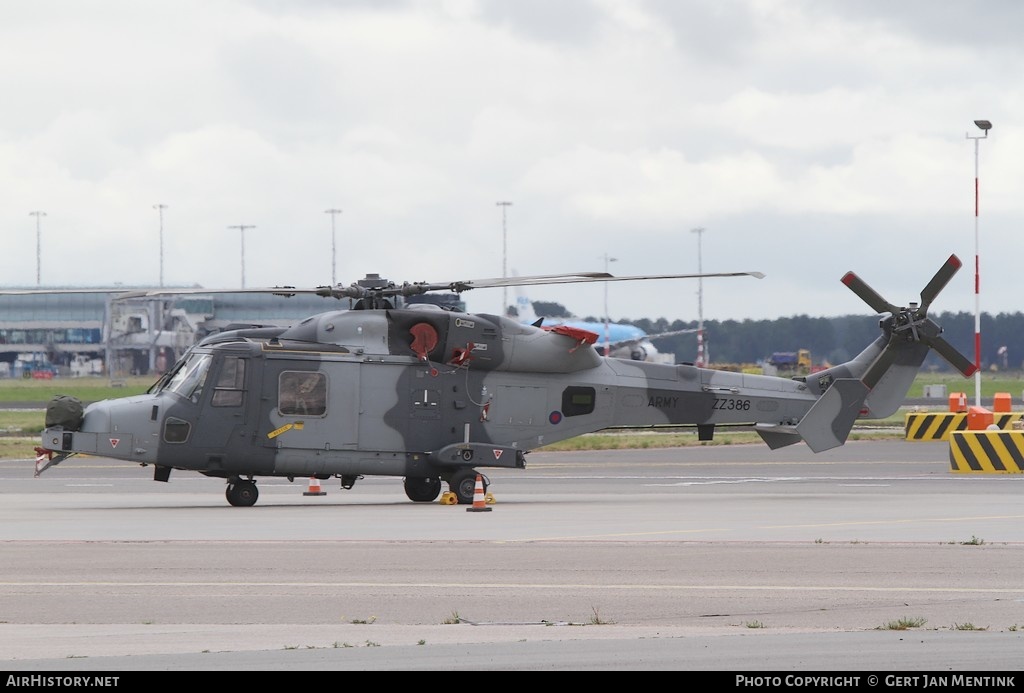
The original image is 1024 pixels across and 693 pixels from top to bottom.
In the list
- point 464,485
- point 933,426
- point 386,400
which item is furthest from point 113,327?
point 464,485

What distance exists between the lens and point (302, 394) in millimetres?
24438

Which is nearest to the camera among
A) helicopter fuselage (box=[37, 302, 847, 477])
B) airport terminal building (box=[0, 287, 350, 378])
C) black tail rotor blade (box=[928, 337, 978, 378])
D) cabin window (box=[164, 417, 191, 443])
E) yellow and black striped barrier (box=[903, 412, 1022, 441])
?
cabin window (box=[164, 417, 191, 443])

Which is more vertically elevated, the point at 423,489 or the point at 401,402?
the point at 401,402

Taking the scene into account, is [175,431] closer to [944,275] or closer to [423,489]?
[423,489]

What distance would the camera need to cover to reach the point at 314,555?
16.3m

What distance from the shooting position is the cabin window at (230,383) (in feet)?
78.5

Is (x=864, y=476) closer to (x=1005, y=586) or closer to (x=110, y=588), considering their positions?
(x=1005, y=586)

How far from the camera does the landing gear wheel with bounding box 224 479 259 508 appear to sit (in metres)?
24.2

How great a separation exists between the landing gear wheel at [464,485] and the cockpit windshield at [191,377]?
14.7 feet

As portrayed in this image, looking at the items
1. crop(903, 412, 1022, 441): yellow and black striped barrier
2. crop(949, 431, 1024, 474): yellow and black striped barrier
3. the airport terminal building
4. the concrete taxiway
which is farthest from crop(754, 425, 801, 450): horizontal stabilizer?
the airport terminal building

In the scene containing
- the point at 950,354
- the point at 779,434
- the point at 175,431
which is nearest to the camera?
the point at 175,431

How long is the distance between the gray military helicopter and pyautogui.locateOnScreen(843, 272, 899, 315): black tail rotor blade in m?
1.79

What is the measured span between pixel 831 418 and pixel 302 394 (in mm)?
9751

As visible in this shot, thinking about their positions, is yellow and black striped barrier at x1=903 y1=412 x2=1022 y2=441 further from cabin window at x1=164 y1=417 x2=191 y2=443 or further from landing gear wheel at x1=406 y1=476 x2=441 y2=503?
cabin window at x1=164 y1=417 x2=191 y2=443
